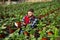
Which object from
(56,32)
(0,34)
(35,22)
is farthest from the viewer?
(35,22)

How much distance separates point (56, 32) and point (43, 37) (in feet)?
0.93

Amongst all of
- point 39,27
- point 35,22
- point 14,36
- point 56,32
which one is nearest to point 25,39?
point 14,36

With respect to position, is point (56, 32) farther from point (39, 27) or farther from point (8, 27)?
point (8, 27)

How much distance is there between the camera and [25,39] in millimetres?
5004

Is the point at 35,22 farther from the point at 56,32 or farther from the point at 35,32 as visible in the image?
the point at 56,32

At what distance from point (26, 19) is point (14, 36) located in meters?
2.41

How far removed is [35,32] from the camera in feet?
18.9

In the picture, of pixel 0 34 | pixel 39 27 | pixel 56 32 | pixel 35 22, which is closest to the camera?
pixel 56 32

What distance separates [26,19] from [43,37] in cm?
247

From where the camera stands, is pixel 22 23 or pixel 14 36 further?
pixel 22 23

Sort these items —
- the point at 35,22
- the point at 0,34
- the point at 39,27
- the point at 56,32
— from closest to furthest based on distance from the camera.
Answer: the point at 56,32
the point at 0,34
the point at 39,27
the point at 35,22

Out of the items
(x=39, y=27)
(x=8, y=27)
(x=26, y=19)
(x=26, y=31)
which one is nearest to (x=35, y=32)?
(x=26, y=31)

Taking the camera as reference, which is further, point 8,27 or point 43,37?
point 8,27

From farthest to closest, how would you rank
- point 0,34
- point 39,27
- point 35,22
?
point 35,22
point 39,27
point 0,34
